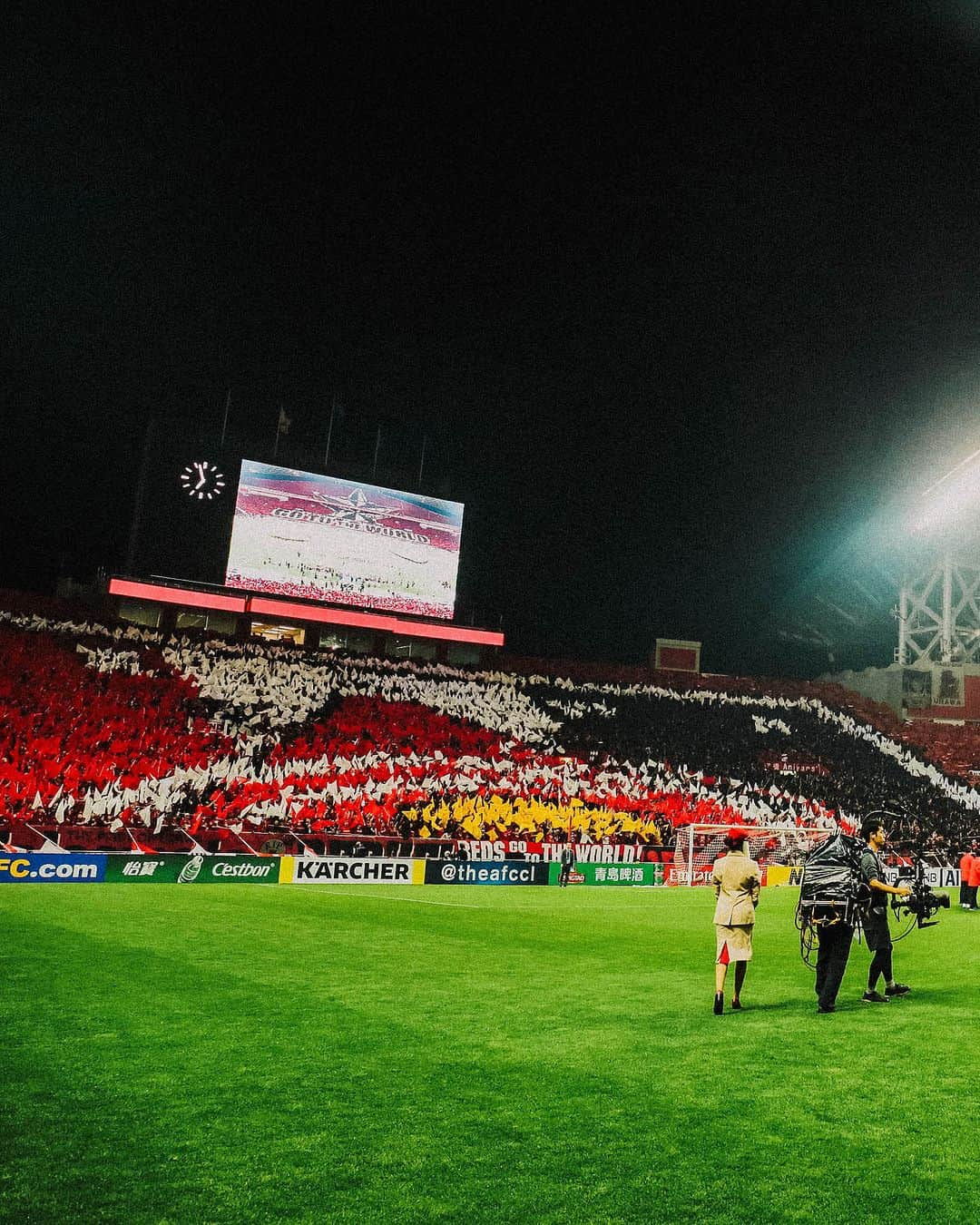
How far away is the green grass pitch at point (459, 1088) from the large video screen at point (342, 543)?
24246 millimetres

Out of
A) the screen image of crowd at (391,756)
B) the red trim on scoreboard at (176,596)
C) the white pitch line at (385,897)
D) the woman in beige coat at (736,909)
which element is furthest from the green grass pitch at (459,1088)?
the red trim on scoreboard at (176,596)

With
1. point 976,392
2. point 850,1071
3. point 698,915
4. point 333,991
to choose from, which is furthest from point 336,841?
point 976,392

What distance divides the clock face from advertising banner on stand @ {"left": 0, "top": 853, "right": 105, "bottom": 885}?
19.2 metres

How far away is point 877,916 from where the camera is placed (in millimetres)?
9141

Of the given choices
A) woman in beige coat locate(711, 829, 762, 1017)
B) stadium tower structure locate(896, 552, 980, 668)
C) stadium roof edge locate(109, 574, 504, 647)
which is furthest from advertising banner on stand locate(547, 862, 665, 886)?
stadium tower structure locate(896, 552, 980, 668)

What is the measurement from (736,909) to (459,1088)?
3902mm

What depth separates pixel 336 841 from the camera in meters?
22.8

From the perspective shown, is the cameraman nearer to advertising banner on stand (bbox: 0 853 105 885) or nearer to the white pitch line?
the white pitch line

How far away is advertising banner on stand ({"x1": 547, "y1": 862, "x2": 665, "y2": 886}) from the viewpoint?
24672 millimetres

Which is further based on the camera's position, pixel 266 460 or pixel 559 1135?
pixel 266 460

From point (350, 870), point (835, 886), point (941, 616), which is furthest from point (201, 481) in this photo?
point (941, 616)

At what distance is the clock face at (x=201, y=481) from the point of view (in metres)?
34.8

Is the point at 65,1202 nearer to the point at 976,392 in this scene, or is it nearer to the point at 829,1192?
the point at 829,1192

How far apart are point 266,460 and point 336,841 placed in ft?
60.9
